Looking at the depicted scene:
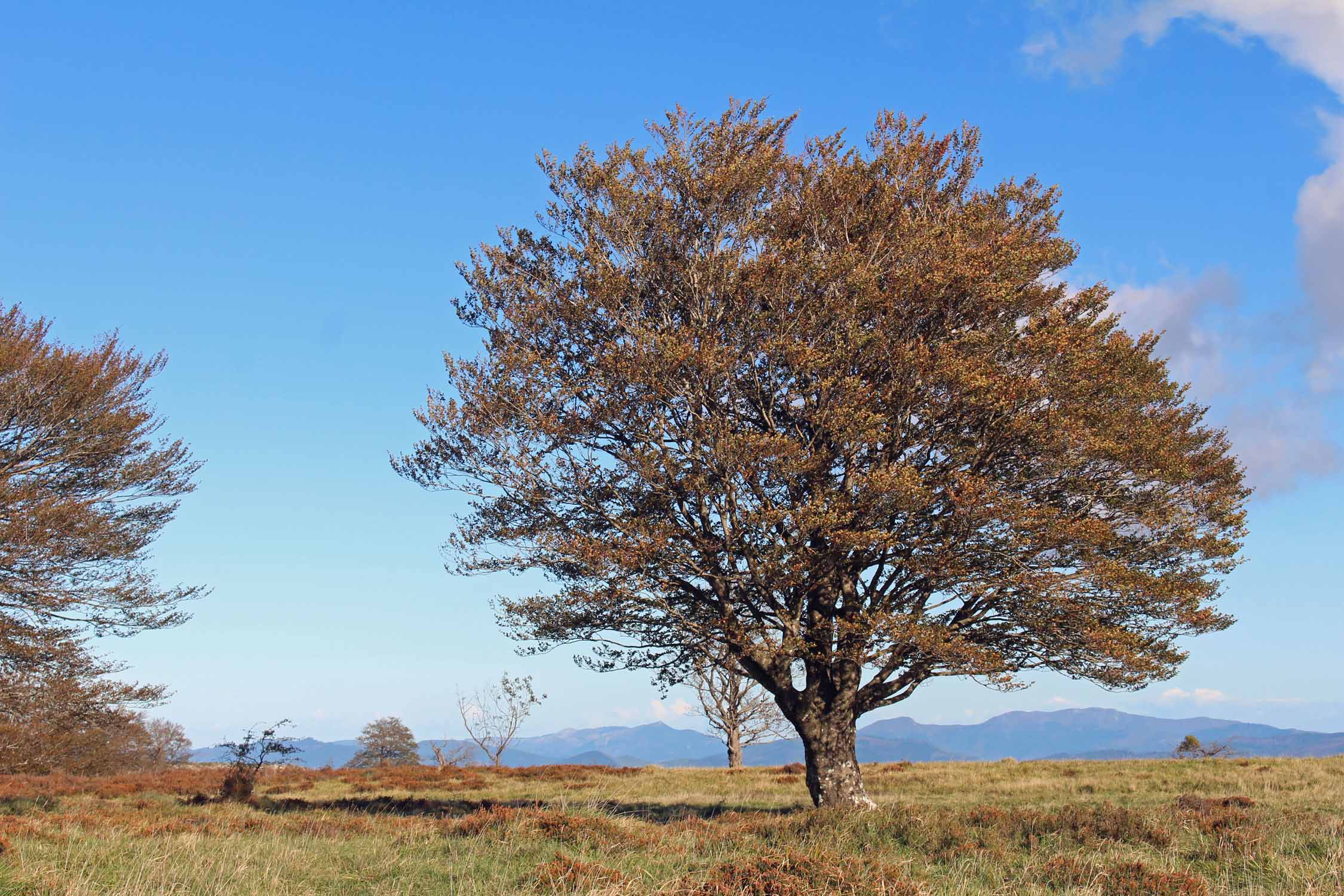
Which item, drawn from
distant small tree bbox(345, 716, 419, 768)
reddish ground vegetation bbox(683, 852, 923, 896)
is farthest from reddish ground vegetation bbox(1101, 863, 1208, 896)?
Result: distant small tree bbox(345, 716, 419, 768)

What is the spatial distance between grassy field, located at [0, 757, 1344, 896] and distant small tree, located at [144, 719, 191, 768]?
60870mm

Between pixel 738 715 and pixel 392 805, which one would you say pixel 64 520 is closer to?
pixel 392 805

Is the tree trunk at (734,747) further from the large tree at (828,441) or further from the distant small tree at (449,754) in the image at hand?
the large tree at (828,441)

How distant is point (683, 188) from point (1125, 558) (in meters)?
11.3

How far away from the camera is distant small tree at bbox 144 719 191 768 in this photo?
2899 inches

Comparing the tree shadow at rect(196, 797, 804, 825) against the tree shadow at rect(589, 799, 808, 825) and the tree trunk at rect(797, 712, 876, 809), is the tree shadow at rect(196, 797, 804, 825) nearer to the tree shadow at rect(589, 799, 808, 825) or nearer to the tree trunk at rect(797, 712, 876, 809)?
the tree shadow at rect(589, 799, 808, 825)

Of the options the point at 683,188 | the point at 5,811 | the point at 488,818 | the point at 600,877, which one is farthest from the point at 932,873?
the point at 5,811

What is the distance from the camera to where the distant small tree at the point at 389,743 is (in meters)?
79.6

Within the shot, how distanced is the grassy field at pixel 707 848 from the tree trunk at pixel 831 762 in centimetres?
187

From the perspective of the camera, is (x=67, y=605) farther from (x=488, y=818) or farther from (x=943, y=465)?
(x=943, y=465)

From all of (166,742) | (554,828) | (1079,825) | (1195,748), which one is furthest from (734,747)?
(166,742)

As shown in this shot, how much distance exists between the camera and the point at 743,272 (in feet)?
54.4

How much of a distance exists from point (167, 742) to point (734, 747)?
68.5 metres

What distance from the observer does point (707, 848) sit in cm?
1099
